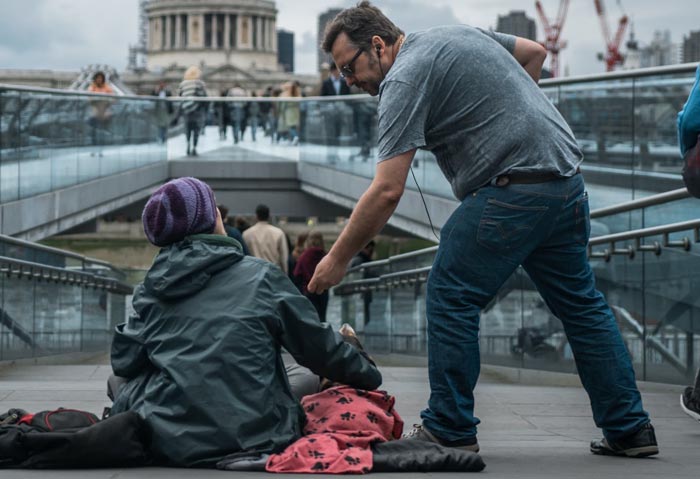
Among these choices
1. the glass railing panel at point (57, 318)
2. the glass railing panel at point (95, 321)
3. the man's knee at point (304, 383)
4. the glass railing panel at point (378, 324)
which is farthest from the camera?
the glass railing panel at point (95, 321)

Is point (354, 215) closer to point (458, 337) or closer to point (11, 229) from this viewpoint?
point (458, 337)

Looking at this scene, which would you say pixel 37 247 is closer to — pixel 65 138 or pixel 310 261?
pixel 310 261

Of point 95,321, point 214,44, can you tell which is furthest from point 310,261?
point 214,44

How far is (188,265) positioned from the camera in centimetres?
452

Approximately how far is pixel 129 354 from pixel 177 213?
47cm

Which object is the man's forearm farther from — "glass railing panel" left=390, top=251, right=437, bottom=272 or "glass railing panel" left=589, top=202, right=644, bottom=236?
"glass railing panel" left=390, top=251, right=437, bottom=272

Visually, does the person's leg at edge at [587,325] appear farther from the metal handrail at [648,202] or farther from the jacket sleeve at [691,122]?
the metal handrail at [648,202]

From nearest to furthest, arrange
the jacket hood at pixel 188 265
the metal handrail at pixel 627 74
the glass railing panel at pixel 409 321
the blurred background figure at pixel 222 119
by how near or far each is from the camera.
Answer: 1. the jacket hood at pixel 188 265
2. the metal handrail at pixel 627 74
3. the glass railing panel at pixel 409 321
4. the blurred background figure at pixel 222 119

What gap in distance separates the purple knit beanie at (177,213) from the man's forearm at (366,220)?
434 millimetres

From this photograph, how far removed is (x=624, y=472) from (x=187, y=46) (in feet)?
411

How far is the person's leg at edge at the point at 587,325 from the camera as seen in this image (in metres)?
4.86

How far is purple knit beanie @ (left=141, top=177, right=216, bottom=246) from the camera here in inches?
181

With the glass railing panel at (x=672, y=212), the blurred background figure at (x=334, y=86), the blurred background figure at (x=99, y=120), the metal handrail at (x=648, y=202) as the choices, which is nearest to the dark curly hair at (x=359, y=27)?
the metal handrail at (x=648, y=202)

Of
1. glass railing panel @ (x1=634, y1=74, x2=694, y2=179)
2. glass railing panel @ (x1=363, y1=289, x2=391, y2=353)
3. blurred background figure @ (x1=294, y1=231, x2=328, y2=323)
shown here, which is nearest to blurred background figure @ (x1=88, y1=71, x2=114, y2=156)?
glass railing panel @ (x1=363, y1=289, x2=391, y2=353)
